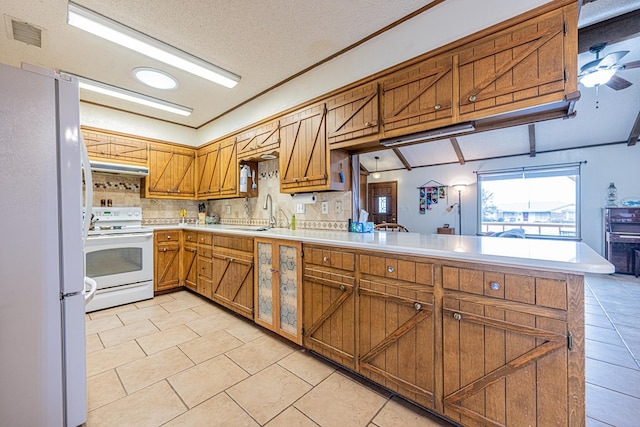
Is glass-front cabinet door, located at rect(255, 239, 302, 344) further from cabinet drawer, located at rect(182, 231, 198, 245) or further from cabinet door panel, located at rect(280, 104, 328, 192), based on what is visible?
cabinet drawer, located at rect(182, 231, 198, 245)

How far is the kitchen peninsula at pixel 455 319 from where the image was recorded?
3.73 feet

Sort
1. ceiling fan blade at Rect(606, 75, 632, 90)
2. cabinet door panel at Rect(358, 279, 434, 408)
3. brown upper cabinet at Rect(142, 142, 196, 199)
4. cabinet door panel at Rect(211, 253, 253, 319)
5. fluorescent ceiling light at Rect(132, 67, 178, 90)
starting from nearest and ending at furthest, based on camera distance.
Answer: cabinet door panel at Rect(358, 279, 434, 408) → cabinet door panel at Rect(211, 253, 253, 319) → fluorescent ceiling light at Rect(132, 67, 178, 90) → ceiling fan blade at Rect(606, 75, 632, 90) → brown upper cabinet at Rect(142, 142, 196, 199)

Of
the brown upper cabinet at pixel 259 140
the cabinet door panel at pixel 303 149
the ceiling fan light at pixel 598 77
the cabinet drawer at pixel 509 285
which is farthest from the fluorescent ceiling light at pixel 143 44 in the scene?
the ceiling fan light at pixel 598 77

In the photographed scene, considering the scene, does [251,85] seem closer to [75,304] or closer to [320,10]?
[320,10]

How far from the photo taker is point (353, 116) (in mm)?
2311

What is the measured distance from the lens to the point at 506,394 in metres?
1.25

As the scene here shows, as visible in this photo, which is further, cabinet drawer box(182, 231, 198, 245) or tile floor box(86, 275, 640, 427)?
cabinet drawer box(182, 231, 198, 245)

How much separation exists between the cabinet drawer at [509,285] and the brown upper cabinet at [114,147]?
4420 millimetres

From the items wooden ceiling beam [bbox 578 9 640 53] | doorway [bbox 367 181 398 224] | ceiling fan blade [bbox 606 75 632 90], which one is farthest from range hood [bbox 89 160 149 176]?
ceiling fan blade [bbox 606 75 632 90]

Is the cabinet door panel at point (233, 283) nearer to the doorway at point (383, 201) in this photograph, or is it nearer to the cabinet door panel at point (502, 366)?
the cabinet door panel at point (502, 366)

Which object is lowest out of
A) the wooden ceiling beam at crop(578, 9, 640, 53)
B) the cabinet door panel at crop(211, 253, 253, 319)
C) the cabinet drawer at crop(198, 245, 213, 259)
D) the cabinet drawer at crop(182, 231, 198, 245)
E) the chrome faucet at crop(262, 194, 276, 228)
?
the cabinet door panel at crop(211, 253, 253, 319)

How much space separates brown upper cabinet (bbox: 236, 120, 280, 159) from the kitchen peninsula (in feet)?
4.43

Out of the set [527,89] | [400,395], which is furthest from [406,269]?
[527,89]

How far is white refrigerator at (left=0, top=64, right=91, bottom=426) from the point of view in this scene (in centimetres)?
118
